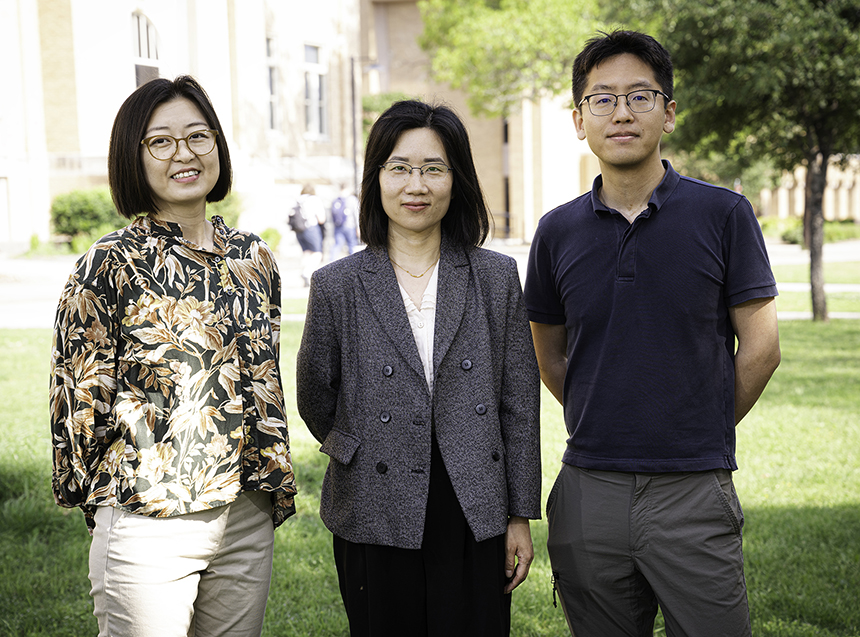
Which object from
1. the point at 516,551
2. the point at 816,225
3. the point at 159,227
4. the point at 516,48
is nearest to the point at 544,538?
the point at 516,551

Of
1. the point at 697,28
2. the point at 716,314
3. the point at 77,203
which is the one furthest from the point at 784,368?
the point at 77,203

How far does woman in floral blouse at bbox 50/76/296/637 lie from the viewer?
2.41m

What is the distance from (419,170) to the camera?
270cm

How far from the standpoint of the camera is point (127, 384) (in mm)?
2451

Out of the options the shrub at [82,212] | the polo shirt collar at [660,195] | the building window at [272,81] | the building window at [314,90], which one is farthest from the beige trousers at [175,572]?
the building window at [314,90]

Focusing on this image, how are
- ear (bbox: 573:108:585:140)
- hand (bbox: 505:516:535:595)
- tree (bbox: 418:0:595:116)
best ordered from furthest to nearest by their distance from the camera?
tree (bbox: 418:0:595:116) < ear (bbox: 573:108:585:140) < hand (bbox: 505:516:535:595)

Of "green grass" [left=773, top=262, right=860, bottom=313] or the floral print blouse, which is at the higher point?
the floral print blouse

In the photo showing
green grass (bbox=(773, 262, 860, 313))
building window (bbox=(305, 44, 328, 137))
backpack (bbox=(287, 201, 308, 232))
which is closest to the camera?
green grass (bbox=(773, 262, 860, 313))

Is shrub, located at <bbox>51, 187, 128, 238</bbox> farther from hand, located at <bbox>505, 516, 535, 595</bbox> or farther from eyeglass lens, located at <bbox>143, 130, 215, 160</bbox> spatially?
hand, located at <bbox>505, 516, 535, 595</bbox>

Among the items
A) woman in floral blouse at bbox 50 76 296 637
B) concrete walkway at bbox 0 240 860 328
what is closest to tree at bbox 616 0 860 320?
concrete walkway at bbox 0 240 860 328

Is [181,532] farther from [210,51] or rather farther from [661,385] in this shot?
[210,51]

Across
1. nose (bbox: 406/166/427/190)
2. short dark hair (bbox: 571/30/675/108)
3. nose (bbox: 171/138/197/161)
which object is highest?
short dark hair (bbox: 571/30/675/108)

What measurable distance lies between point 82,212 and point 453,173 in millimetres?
20717

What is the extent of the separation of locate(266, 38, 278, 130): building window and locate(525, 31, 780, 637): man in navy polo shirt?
26860 millimetres
